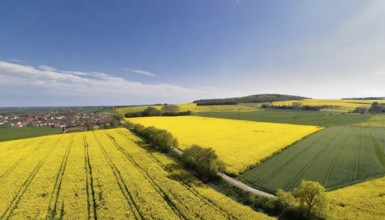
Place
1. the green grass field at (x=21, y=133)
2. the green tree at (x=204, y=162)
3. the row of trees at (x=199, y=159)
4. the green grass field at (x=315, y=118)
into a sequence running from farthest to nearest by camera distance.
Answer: the green grass field at (x=315, y=118) → the green grass field at (x=21, y=133) → the row of trees at (x=199, y=159) → the green tree at (x=204, y=162)

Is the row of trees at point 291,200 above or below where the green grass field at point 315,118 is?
below

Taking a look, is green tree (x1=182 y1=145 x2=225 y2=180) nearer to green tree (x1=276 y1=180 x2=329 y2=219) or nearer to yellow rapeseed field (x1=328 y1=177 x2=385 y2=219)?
green tree (x1=276 y1=180 x2=329 y2=219)

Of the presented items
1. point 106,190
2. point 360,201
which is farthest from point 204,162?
point 360,201

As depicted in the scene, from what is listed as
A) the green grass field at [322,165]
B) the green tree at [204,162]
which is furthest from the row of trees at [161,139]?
the green grass field at [322,165]

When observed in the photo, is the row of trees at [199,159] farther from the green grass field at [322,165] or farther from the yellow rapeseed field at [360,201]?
the yellow rapeseed field at [360,201]

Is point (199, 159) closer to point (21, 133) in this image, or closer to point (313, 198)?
point (313, 198)

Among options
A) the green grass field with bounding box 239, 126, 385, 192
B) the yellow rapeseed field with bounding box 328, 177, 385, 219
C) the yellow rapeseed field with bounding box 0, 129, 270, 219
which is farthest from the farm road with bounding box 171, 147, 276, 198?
the yellow rapeseed field with bounding box 328, 177, 385, 219
